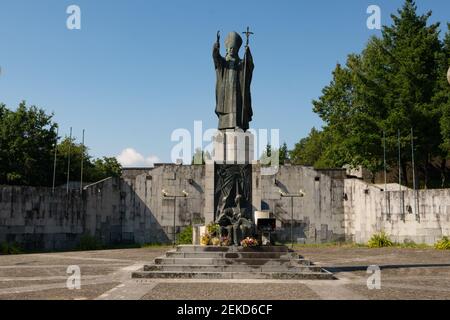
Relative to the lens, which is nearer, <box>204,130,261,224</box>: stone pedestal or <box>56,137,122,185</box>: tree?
<box>204,130,261,224</box>: stone pedestal

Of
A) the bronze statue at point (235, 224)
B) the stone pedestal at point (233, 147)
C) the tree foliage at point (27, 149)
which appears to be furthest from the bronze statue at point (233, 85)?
the tree foliage at point (27, 149)

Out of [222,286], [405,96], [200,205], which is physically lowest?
[222,286]

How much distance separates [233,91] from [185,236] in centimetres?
1763

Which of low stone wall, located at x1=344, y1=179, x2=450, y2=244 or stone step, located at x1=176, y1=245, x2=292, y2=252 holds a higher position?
low stone wall, located at x1=344, y1=179, x2=450, y2=244

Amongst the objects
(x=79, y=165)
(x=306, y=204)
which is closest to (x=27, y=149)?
(x=79, y=165)

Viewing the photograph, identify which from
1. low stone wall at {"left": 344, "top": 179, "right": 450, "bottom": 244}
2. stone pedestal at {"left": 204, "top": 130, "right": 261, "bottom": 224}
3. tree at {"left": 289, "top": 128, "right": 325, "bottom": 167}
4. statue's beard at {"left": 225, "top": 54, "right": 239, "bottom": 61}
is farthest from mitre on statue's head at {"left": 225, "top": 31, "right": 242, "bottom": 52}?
tree at {"left": 289, "top": 128, "right": 325, "bottom": 167}

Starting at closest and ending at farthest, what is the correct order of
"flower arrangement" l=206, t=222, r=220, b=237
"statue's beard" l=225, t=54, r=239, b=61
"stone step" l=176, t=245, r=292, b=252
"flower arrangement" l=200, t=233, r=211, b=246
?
"stone step" l=176, t=245, r=292, b=252 → "flower arrangement" l=200, t=233, r=211, b=246 → "flower arrangement" l=206, t=222, r=220, b=237 → "statue's beard" l=225, t=54, r=239, b=61

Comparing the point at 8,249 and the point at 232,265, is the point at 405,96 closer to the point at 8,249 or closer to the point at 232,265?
the point at 232,265

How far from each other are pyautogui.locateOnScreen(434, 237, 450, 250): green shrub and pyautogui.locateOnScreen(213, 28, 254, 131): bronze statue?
53.7 ft

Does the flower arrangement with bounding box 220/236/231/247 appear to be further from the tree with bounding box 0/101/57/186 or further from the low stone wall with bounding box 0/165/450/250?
the tree with bounding box 0/101/57/186

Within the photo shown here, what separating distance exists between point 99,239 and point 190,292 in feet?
83.9

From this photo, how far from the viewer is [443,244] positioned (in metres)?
30.5

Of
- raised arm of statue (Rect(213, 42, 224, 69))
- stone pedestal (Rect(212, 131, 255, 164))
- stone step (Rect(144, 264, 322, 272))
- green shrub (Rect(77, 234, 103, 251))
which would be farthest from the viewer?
green shrub (Rect(77, 234, 103, 251))

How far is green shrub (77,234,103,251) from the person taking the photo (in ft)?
111
